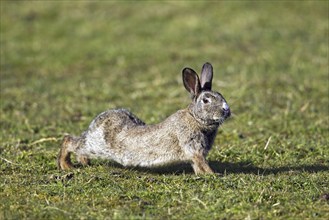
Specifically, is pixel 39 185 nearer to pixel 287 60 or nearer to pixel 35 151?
pixel 35 151

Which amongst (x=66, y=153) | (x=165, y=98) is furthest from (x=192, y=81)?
(x=165, y=98)

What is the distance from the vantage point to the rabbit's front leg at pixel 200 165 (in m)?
7.75

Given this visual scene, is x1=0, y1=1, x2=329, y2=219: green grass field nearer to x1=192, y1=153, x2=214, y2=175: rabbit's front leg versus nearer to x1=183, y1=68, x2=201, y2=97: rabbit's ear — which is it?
x1=192, y1=153, x2=214, y2=175: rabbit's front leg

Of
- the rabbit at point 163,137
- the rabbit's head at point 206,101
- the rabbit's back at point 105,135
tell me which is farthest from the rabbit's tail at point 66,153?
the rabbit's head at point 206,101

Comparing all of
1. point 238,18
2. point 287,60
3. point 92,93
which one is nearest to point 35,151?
point 92,93

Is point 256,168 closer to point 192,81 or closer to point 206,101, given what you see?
point 206,101

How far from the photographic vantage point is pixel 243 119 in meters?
11.4

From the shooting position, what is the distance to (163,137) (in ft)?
26.6

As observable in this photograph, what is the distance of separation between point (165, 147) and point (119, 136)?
2.06ft

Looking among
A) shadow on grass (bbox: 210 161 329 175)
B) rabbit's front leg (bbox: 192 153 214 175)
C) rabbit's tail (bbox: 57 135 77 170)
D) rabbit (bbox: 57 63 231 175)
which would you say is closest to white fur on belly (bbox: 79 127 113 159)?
rabbit (bbox: 57 63 231 175)

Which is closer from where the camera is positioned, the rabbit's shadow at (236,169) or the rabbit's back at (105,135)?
the rabbit's shadow at (236,169)

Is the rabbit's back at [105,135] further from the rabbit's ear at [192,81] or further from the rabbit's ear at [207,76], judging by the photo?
the rabbit's ear at [207,76]

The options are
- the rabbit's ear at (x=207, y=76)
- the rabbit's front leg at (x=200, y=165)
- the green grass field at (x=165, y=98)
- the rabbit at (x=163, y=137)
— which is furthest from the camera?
the rabbit's ear at (x=207, y=76)

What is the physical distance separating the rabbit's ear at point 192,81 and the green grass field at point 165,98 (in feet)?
2.99
